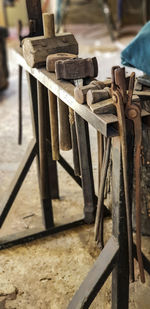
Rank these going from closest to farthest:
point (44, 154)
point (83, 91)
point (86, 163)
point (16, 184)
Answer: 1. point (83, 91)
2. point (86, 163)
3. point (44, 154)
4. point (16, 184)

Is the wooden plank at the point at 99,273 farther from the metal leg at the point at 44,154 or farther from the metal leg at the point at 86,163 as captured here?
the metal leg at the point at 44,154

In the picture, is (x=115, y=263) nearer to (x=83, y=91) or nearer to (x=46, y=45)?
(x=83, y=91)

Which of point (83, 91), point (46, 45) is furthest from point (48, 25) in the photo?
point (83, 91)

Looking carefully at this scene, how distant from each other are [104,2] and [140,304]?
6.40 meters

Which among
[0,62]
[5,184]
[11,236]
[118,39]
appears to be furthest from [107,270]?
[118,39]

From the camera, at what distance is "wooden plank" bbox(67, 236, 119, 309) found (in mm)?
1778

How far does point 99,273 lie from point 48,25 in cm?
125

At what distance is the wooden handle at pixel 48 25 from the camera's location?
6.84 ft

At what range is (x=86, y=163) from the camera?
6.48ft

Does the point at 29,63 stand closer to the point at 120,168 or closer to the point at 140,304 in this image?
the point at 120,168

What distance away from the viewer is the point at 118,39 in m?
7.41

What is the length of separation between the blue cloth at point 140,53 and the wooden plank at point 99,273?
116 cm

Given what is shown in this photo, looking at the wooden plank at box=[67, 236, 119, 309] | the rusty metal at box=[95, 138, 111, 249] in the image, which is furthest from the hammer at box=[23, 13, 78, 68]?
the wooden plank at box=[67, 236, 119, 309]

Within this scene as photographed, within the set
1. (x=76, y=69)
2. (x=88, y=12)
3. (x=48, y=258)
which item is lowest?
(x=48, y=258)
